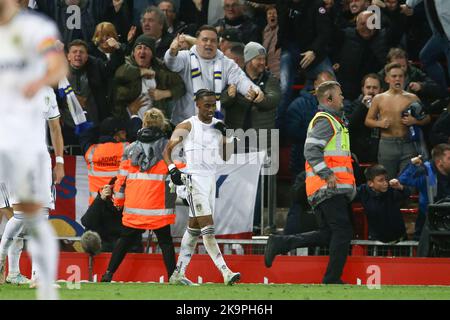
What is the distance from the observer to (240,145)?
15.4m

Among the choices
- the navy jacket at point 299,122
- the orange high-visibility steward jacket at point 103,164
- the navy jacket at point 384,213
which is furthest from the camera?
the navy jacket at point 299,122

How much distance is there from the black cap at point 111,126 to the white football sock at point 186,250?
243cm

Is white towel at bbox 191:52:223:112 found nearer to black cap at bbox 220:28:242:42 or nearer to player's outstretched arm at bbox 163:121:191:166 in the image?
black cap at bbox 220:28:242:42

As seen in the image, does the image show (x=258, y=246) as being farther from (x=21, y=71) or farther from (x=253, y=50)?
(x=21, y=71)

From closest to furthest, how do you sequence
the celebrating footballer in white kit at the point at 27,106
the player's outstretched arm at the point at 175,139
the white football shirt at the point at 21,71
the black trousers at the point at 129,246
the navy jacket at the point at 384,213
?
the celebrating footballer in white kit at the point at 27,106 < the white football shirt at the point at 21,71 < the player's outstretched arm at the point at 175,139 < the black trousers at the point at 129,246 < the navy jacket at the point at 384,213

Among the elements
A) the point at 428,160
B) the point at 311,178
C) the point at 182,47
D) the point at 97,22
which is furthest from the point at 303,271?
the point at 97,22

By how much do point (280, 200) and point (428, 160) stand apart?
212 cm

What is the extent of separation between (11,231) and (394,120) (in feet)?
19.6

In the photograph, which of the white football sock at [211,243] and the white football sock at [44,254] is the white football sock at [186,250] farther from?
the white football sock at [44,254]

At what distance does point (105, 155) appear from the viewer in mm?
14781

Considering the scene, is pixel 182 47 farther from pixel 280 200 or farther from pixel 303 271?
pixel 303 271

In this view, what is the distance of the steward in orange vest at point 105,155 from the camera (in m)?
14.7

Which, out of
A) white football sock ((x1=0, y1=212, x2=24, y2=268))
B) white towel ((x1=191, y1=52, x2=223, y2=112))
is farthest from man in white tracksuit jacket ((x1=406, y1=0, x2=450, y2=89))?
white football sock ((x1=0, y1=212, x2=24, y2=268))

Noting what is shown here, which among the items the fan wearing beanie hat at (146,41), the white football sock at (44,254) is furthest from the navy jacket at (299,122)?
the white football sock at (44,254)
